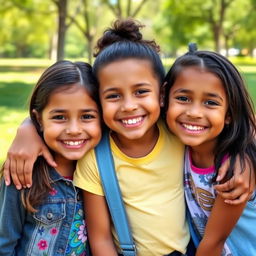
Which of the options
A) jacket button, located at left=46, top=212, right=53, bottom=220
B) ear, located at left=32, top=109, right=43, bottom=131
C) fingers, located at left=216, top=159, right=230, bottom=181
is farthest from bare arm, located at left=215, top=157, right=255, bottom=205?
ear, located at left=32, top=109, right=43, bottom=131

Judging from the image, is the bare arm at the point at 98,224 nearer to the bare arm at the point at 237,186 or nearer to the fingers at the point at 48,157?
the fingers at the point at 48,157

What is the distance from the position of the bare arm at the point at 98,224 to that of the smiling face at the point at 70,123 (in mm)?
241

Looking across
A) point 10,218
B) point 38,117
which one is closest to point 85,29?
point 38,117

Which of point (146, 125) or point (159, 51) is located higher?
point (159, 51)

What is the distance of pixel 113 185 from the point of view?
216 cm

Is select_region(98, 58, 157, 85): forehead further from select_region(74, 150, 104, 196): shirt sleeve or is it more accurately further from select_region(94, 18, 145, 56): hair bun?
select_region(74, 150, 104, 196): shirt sleeve

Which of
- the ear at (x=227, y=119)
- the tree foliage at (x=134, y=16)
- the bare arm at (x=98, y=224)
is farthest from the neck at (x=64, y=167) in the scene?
the tree foliage at (x=134, y=16)

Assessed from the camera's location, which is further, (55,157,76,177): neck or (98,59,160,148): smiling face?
(55,157,76,177): neck

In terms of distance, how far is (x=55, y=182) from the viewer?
2.21 metres

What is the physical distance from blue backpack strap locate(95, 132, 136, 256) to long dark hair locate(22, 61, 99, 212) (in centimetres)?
28

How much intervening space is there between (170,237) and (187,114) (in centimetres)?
65

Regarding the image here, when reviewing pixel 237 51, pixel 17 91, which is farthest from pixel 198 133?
pixel 237 51

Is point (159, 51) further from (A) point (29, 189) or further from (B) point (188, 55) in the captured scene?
(A) point (29, 189)

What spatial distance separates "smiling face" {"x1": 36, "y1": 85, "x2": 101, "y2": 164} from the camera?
2.14 meters
